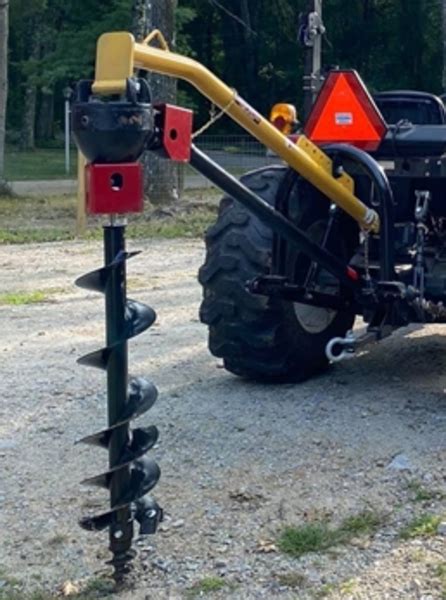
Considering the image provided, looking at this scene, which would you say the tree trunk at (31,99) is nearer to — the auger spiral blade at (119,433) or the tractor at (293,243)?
the tractor at (293,243)

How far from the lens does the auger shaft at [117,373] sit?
164 inches

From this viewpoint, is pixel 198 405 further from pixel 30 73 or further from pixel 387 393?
pixel 30 73

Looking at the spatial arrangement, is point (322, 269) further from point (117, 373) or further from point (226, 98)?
point (117, 373)

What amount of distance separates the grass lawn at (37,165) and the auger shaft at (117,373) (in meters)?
24.3

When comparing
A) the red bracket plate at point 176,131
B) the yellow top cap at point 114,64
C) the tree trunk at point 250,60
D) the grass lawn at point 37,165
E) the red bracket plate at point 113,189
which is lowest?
the grass lawn at point 37,165

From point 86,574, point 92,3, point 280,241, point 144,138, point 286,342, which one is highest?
point 92,3

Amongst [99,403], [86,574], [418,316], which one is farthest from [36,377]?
[86,574]

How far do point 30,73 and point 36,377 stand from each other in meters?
29.7

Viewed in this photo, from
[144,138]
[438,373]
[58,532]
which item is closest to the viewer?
[144,138]

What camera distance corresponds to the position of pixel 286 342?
6281mm

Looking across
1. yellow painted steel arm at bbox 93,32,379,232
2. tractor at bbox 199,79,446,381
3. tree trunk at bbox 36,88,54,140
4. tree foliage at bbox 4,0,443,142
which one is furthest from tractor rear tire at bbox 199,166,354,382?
tree trunk at bbox 36,88,54,140

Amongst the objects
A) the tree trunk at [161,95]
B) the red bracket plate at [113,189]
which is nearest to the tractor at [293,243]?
the red bracket plate at [113,189]

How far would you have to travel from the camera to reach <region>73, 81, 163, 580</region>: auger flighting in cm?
397

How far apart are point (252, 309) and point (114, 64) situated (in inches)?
89.4
